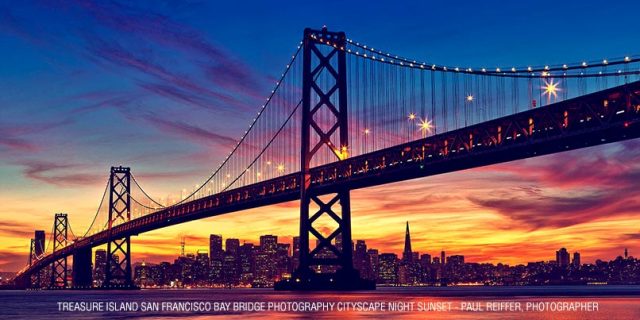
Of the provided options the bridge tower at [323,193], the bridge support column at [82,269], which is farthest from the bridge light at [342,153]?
the bridge support column at [82,269]

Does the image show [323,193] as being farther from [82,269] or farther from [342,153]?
[82,269]

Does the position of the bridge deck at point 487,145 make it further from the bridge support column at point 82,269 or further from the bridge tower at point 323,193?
the bridge support column at point 82,269

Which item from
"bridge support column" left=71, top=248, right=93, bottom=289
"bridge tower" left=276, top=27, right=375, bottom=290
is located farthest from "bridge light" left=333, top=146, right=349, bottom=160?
"bridge support column" left=71, top=248, right=93, bottom=289

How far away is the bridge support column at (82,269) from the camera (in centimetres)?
14188

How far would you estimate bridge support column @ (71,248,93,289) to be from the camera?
142 meters

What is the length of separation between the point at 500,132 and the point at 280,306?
1630cm

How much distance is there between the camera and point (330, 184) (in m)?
70.5

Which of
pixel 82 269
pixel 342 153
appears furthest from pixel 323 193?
pixel 82 269

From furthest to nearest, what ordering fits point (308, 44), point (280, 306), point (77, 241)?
point (77, 241) → point (308, 44) → point (280, 306)

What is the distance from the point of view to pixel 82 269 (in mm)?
143375

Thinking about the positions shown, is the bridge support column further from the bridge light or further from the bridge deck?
the bridge light

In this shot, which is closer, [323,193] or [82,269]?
[323,193]

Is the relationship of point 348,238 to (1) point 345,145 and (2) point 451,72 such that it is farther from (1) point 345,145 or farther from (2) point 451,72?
(2) point 451,72

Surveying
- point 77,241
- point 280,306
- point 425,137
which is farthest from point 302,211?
point 77,241
